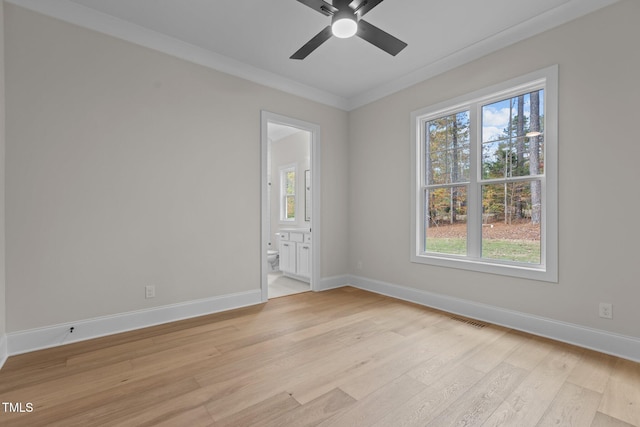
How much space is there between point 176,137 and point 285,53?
152 centimetres

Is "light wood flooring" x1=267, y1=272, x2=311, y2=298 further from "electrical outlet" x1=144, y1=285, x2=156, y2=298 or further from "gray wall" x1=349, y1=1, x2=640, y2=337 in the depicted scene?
"gray wall" x1=349, y1=1, x2=640, y2=337

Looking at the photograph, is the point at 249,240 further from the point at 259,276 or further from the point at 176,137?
the point at 176,137

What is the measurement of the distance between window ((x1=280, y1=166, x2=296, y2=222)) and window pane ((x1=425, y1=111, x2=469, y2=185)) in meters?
3.24

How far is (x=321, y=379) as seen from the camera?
2016 mm

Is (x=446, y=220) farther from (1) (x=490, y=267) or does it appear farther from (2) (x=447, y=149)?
(2) (x=447, y=149)

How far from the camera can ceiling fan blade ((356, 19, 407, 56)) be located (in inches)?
88.9

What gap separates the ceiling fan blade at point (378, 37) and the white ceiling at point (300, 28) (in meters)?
0.41

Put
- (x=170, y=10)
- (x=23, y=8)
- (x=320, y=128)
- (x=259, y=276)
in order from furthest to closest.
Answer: (x=320, y=128) → (x=259, y=276) → (x=170, y=10) → (x=23, y=8)

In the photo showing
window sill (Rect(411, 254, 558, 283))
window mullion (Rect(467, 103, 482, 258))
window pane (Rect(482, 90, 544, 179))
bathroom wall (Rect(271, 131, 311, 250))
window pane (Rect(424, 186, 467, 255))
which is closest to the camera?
window sill (Rect(411, 254, 558, 283))

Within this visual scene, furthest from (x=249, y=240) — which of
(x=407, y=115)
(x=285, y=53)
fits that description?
(x=407, y=115)

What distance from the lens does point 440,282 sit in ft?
11.7

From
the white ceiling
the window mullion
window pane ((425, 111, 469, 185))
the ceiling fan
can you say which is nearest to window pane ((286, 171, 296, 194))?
the white ceiling

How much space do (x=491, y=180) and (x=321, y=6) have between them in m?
2.39

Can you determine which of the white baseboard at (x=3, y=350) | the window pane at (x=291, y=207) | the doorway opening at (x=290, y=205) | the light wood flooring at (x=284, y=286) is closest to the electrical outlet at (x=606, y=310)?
the doorway opening at (x=290, y=205)
